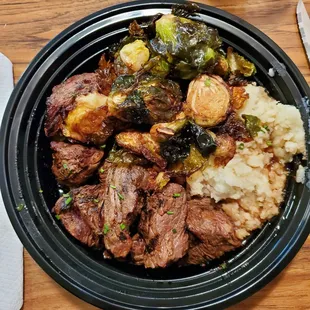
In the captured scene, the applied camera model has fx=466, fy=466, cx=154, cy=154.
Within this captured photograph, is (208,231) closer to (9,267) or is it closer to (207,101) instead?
(207,101)

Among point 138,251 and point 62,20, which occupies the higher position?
point 62,20

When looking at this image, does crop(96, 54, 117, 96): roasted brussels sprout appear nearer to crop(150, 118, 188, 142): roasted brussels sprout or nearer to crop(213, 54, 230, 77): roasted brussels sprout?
crop(150, 118, 188, 142): roasted brussels sprout

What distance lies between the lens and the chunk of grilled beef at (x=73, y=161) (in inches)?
110

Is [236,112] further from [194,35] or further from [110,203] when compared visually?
[110,203]

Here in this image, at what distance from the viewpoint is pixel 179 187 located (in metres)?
2.77

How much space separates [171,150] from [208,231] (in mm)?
513

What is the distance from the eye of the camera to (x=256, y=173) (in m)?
2.71

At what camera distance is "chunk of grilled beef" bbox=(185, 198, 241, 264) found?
2699mm

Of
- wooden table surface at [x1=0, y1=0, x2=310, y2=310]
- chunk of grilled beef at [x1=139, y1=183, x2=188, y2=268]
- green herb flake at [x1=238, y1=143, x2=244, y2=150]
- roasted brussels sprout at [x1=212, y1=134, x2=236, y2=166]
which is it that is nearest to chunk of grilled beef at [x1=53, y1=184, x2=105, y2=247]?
chunk of grilled beef at [x1=139, y1=183, x2=188, y2=268]

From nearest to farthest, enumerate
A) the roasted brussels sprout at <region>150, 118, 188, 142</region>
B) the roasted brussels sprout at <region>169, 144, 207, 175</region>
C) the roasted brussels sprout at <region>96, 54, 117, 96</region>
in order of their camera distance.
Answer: the roasted brussels sprout at <region>150, 118, 188, 142</region> < the roasted brussels sprout at <region>169, 144, 207, 175</region> < the roasted brussels sprout at <region>96, 54, 117, 96</region>

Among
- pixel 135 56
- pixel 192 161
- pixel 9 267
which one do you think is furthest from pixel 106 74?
pixel 9 267

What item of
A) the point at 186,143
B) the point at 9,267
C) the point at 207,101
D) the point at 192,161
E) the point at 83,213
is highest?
the point at 207,101

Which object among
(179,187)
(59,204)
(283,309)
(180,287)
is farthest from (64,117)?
(283,309)

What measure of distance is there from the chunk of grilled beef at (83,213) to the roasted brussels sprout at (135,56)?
765mm
